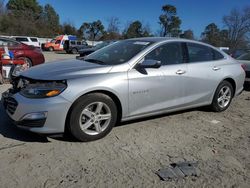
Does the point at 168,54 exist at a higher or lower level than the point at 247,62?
higher

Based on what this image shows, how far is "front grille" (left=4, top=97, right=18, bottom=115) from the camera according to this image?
12.0ft

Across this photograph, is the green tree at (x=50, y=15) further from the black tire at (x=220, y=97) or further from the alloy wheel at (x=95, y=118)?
the alloy wheel at (x=95, y=118)

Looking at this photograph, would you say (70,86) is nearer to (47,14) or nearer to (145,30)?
(145,30)

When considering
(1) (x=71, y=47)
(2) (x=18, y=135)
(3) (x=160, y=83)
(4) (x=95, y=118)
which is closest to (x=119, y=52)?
(3) (x=160, y=83)

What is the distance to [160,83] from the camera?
439 centimetres

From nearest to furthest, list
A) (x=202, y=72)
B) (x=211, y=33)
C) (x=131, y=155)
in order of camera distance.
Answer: (x=131, y=155) → (x=202, y=72) → (x=211, y=33)

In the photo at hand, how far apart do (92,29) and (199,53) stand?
227ft

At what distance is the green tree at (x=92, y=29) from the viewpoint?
7131 centimetres

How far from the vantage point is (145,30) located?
61.9 metres

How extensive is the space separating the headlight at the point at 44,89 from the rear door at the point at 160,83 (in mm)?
1055

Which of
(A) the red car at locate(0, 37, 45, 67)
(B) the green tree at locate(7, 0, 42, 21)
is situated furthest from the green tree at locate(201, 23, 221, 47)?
(B) the green tree at locate(7, 0, 42, 21)

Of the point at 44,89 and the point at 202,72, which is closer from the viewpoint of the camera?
the point at 44,89

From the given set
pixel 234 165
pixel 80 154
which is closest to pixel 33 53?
pixel 80 154

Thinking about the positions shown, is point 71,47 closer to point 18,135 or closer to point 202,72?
point 202,72
